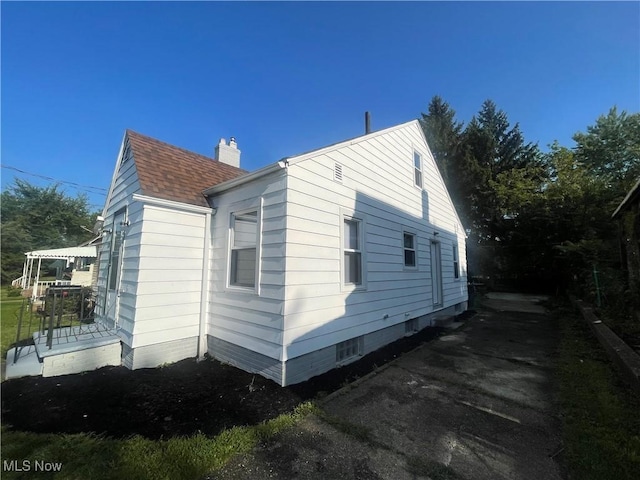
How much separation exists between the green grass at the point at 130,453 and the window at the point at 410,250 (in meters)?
5.78

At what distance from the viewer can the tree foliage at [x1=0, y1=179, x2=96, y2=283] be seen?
2694cm

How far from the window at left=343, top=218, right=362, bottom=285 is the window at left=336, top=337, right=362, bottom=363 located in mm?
1209

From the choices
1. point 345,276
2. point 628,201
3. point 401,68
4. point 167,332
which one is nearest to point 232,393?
point 167,332

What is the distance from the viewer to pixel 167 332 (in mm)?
5000

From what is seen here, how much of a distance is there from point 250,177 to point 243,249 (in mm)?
1362

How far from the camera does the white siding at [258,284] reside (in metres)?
→ 4.31

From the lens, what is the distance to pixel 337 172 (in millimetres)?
5430

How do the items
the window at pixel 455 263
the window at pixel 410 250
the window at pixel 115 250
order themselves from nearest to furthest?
the window at pixel 115 250
the window at pixel 410 250
the window at pixel 455 263

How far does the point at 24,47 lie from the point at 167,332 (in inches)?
313

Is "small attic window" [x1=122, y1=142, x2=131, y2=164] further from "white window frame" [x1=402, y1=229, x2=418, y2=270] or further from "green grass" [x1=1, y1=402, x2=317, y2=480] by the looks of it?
"white window frame" [x1=402, y1=229, x2=418, y2=270]

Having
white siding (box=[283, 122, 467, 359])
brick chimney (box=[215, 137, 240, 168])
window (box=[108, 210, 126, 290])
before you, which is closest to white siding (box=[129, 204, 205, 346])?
window (box=[108, 210, 126, 290])

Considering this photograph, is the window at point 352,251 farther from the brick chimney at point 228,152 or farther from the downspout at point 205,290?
the brick chimney at point 228,152

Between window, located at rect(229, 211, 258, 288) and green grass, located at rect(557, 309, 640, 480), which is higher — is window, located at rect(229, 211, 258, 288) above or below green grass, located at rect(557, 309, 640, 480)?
above

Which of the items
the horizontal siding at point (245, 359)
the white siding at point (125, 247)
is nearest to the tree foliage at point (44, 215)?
the white siding at point (125, 247)
